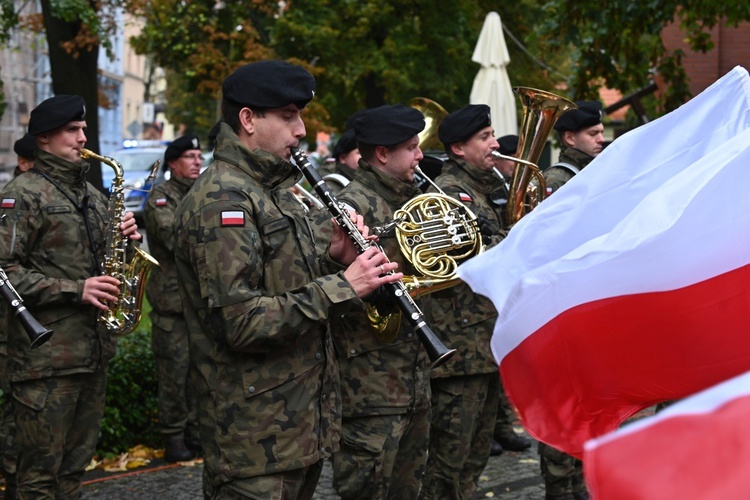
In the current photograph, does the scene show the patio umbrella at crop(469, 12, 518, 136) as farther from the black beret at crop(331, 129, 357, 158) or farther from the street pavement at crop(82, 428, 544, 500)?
the street pavement at crop(82, 428, 544, 500)

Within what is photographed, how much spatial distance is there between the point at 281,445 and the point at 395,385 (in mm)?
1312

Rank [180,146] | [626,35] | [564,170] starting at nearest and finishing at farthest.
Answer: [564,170]
[180,146]
[626,35]

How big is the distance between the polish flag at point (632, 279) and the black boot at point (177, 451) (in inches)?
180

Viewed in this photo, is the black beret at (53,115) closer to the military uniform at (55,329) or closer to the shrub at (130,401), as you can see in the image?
the military uniform at (55,329)

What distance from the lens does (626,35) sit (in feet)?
39.9

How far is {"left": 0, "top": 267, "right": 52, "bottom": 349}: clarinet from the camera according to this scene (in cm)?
522

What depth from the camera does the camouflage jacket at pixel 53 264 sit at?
5.73 m

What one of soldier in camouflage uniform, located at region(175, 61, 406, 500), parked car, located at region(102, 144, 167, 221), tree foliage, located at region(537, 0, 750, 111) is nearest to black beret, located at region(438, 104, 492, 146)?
soldier in camouflage uniform, located at region(175, 61, 406, 500)

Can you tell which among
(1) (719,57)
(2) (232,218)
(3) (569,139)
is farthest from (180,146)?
(1) (719,57)

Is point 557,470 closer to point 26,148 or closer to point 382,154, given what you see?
point 382,154

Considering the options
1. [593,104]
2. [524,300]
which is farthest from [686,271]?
[593,104]

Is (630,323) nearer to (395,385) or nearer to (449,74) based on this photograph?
(395,385)

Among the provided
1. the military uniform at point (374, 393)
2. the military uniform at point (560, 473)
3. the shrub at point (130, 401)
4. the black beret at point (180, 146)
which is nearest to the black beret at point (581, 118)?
the military uniform at point (560, 473)

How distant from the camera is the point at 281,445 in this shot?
13.8 ft
